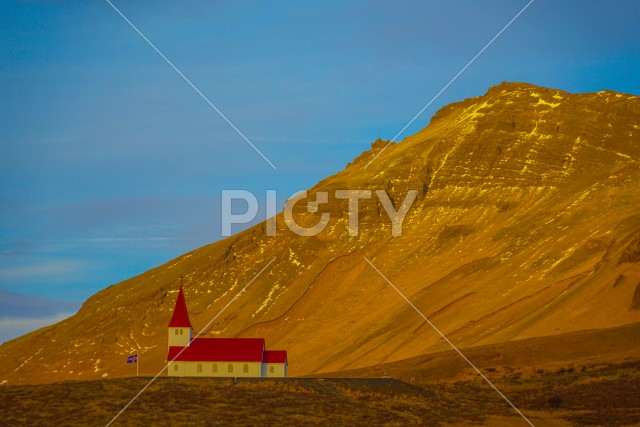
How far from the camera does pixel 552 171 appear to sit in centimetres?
16975

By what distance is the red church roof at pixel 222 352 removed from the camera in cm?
7762

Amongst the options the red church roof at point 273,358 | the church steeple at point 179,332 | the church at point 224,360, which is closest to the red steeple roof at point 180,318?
the church steeple at point 179,332

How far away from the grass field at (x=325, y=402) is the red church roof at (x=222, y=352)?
6903mm

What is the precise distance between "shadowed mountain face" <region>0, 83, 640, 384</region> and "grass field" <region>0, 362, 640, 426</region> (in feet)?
107

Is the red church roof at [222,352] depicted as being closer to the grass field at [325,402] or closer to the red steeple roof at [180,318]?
the red steeple roof at [180,318]

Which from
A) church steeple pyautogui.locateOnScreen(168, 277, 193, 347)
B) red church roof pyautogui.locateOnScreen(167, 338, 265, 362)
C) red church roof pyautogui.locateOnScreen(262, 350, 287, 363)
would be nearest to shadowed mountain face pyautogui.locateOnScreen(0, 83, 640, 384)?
red church roof pyautogui.locateOnScreen(262, 350, 287, 363)

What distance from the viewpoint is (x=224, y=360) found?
3049 inches

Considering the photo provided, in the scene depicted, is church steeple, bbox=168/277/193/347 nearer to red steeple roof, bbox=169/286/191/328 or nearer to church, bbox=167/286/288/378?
red steeple roof, bbox=169/286/191/328

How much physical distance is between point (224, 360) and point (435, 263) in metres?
78.8

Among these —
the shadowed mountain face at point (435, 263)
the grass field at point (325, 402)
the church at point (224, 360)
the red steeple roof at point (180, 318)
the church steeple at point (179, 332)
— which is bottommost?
the grass field at point (325, 402)

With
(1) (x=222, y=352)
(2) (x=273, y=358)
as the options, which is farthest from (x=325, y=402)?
(2) (x=273, y=358)

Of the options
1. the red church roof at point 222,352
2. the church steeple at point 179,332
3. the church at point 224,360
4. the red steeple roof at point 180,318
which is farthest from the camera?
the red steeple roof at point 180,318

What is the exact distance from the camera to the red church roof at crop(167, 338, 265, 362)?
7762 centimetres

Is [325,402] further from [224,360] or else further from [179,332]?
[179,332]
